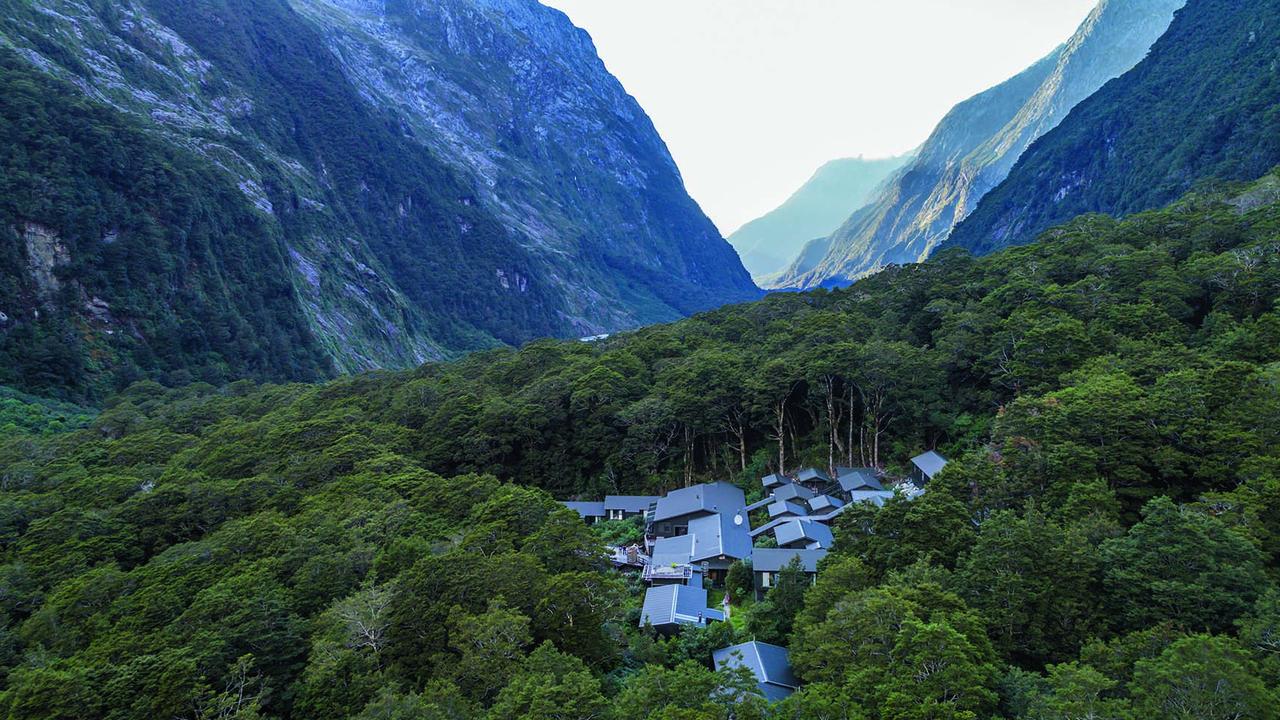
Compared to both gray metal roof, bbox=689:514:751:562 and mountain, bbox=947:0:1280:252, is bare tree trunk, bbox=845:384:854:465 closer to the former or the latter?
gray metal roof, bbox=689:514:751:562

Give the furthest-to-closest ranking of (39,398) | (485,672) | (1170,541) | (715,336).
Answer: (39,398), (715,336), (485,672), (1170,541)

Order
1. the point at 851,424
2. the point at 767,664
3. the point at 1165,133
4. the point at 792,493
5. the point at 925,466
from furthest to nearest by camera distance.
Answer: the point at 1165,133
the point at 851,424
the point at 792,493
the point at 925,466
the point at 767,664

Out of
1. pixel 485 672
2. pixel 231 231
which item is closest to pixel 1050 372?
pixel 485 672

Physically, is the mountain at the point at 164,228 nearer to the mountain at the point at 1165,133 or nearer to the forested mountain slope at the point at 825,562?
the forested mountain slope at the point at 825,562

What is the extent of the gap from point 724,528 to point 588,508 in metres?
13.0

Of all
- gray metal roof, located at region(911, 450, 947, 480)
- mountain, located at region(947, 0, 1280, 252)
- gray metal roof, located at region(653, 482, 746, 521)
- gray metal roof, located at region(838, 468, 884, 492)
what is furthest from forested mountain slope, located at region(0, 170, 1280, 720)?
mountain, located at region(947, 0, 1280, 252)

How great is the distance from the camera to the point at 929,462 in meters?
41.4

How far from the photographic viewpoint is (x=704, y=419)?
51625mm

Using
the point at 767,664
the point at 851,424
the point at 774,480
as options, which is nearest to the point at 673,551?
the point at 774,480

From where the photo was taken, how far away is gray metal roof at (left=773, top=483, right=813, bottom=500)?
4472 cm

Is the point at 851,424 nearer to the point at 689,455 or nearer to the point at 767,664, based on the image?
the point at 689,455

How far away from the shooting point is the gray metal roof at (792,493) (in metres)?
44.7

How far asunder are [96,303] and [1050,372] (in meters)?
132

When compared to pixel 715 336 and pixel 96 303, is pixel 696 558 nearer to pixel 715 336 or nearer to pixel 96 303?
pixel 715 336
